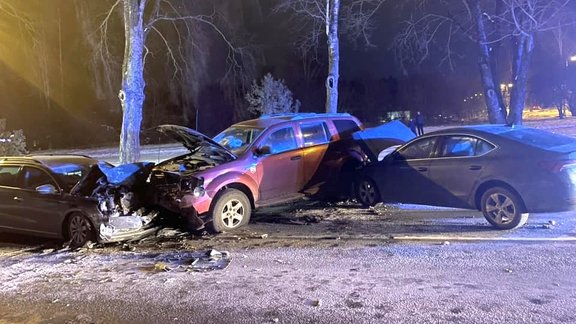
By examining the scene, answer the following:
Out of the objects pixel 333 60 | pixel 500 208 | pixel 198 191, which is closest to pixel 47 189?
pixel 198 191

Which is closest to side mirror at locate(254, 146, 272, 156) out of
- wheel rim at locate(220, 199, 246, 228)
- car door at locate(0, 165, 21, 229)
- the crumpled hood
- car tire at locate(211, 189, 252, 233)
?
car tire at locate(211, 189, 252, 233)

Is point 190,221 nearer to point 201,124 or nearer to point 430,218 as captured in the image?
point 430,218

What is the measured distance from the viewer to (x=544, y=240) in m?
6.97

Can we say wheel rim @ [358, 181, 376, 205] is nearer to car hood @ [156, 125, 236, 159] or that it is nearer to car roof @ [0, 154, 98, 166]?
car hood @ [156, 125, 236, 159]

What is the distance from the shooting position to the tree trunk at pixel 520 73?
17.5 metres

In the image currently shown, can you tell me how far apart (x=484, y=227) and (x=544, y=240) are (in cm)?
→ 107

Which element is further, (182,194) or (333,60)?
(333,60)

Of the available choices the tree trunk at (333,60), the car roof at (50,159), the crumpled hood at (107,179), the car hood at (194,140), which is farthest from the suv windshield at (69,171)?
the tree trunk at (333,60)

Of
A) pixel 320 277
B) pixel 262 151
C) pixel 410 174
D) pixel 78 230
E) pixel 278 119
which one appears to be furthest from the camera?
pixel 278 119

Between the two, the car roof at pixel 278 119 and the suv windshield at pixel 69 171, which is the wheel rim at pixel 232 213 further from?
the suv windshield at pixel 69 171

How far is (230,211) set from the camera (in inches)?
342

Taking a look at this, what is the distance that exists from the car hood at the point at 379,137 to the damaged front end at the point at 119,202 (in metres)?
4.52

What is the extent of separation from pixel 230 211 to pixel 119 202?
5.92 feet

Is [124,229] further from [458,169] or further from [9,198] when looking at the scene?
[458,169]
